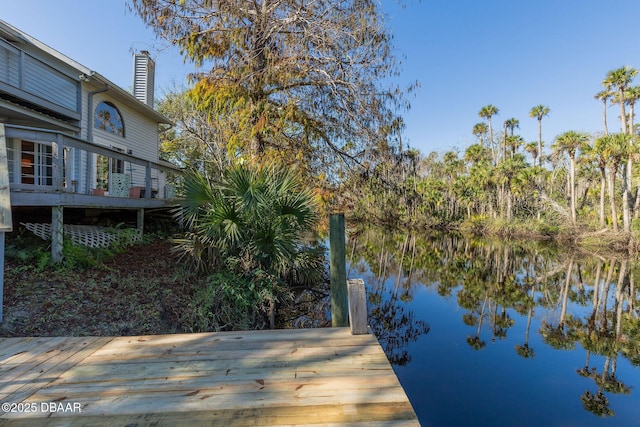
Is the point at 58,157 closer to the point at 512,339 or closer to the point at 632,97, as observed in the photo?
the point at 512,339

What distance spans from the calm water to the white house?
6.58 metres

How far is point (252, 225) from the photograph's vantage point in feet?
19.5

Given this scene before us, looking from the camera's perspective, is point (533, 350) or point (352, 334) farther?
point (533, 350)

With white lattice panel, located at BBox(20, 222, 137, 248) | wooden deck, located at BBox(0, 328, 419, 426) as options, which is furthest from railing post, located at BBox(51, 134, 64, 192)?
wooden deck, located at BBox(0, 328, 419, 426)

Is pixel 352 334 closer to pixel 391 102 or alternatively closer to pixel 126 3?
pixel 391 102

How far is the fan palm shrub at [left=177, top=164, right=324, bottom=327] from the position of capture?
573 centimetres

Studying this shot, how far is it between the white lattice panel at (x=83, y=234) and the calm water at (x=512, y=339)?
257 inches

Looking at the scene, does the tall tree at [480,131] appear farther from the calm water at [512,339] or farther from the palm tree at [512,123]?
the calm water at [512,339]

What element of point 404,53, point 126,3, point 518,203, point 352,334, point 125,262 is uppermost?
point 126,3

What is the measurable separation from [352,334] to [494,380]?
354 centimetres

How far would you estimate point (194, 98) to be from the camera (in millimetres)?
7188

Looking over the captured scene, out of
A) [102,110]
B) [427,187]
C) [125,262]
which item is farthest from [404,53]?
[427,187]

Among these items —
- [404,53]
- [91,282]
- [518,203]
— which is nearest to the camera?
[91,282]

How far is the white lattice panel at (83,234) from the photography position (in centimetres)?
628
